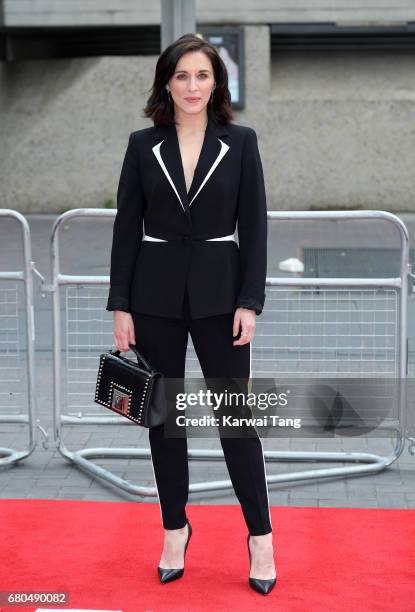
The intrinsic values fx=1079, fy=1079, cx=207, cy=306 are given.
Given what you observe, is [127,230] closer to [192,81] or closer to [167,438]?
[192,81]

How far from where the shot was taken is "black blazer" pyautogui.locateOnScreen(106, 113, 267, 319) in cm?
369

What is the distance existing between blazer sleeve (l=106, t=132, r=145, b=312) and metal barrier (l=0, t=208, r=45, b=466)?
5.01ft

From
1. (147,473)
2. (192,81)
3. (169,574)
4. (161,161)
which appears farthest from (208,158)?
(147,473)

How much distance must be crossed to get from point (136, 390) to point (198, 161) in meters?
0.83

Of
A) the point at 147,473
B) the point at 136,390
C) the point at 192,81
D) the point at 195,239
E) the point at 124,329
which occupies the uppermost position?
the point at 192,81

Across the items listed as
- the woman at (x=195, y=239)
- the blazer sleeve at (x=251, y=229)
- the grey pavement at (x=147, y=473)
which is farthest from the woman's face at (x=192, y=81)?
the grey pavement at (x=147, y=473)

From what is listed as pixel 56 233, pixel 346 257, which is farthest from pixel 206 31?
pixel 56 233

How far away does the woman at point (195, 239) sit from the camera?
3.69 meters

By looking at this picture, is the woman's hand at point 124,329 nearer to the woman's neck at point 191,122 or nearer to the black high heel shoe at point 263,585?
the woman's neck at point 191,122

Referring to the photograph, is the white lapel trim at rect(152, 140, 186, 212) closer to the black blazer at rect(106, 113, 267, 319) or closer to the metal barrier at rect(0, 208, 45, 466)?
the black blazer at rect(106, 113, 267, 319)

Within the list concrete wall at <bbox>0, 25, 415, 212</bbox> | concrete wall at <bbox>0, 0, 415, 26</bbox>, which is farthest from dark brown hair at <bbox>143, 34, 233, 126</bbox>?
concrete wall at <bbox>0, 0, 415, 26</bbox>

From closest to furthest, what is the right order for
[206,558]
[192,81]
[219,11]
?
[192,81]
[206,558]
[219,11]

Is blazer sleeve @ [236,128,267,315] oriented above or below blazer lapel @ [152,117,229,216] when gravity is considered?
below

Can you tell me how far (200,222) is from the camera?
370 cm
